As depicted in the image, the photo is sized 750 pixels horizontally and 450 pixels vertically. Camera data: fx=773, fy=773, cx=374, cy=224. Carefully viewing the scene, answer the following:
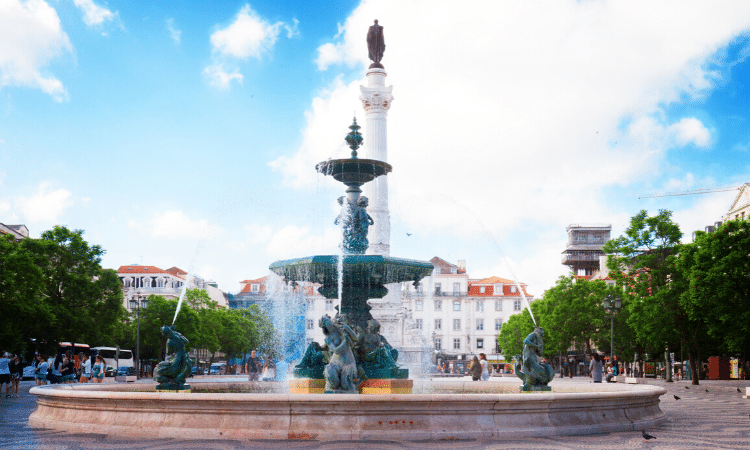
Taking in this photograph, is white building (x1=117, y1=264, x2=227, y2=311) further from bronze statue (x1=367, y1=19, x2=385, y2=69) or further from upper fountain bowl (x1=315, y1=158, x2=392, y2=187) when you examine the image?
upper fountain bowl (x1=315, y1=158, x2=392, y2=187)

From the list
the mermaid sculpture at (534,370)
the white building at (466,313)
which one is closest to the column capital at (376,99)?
the mermaid sculpture at (534,370)

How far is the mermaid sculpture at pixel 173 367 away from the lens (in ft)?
42.8

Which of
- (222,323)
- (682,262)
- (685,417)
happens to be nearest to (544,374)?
(685,417)

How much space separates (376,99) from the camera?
49.6 m

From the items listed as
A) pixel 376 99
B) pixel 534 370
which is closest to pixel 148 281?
pixel 376 99

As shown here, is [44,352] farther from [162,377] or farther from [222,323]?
[162,377]

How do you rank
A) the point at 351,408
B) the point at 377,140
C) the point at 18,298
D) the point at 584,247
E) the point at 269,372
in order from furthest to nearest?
1. the point at 584,247
2. the point at 377,140
3. the point at 18,298
4. the point at 269,372
5. the point at 351,408

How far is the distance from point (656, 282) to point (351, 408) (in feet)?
100

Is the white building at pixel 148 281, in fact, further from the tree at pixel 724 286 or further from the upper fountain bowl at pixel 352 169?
the upper fountain bowl at pixel 352 169

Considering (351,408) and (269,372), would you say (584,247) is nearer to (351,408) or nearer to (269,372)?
(269,372)

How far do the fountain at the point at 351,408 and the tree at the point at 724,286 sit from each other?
64.8 feet

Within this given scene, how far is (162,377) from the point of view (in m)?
13.1

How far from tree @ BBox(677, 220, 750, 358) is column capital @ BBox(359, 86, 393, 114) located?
22653 mm

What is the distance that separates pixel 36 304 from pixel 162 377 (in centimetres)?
2556
